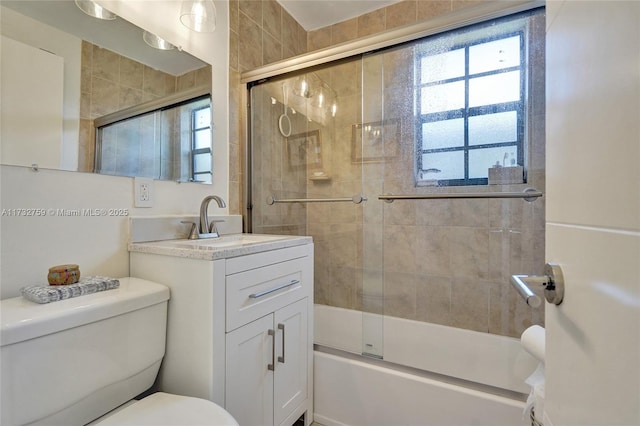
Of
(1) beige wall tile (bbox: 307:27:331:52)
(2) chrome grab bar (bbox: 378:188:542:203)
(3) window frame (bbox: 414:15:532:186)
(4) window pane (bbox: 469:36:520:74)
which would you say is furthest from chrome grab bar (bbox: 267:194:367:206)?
(1) beige wall tile (bbox: 307:27:331:52)

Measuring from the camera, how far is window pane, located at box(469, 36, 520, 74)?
1.52 meters

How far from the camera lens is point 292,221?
7.09 ft

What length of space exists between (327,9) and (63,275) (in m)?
2.27

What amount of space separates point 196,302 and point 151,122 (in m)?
0.85

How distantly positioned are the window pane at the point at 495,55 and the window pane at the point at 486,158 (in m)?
0.42

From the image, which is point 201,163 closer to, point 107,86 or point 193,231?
point 193,231

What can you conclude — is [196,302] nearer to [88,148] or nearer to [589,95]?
[88,148]

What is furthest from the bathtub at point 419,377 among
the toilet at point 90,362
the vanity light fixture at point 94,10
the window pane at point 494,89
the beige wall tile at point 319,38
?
the beige wall tile at point 319,38

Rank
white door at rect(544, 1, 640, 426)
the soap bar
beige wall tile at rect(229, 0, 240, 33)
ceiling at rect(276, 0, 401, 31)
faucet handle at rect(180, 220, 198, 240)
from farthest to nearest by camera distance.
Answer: ceiling at rect(276, 0, 401, 31)
beige wall tile at rect(229, 0, 240, 33)
faucet handle at rect(180, 220, 198, 240)
the soap bar
white door at rect(544, 1, 640, 426)

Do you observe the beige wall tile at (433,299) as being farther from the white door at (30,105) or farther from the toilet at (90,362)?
the white door at (30,105)

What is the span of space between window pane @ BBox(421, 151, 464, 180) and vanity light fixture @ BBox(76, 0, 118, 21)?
163 cm

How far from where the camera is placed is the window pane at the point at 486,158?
1.61 meters

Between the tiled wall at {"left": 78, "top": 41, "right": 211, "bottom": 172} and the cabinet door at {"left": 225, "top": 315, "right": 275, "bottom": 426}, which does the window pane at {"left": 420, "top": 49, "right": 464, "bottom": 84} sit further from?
the cabinet door at {"left": 225, "top": 315, "right": 275, "bottom": 426}

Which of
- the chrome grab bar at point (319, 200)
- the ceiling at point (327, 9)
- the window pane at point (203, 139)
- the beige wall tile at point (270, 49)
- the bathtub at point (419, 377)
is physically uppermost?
the ceiling at point (327, 9)
